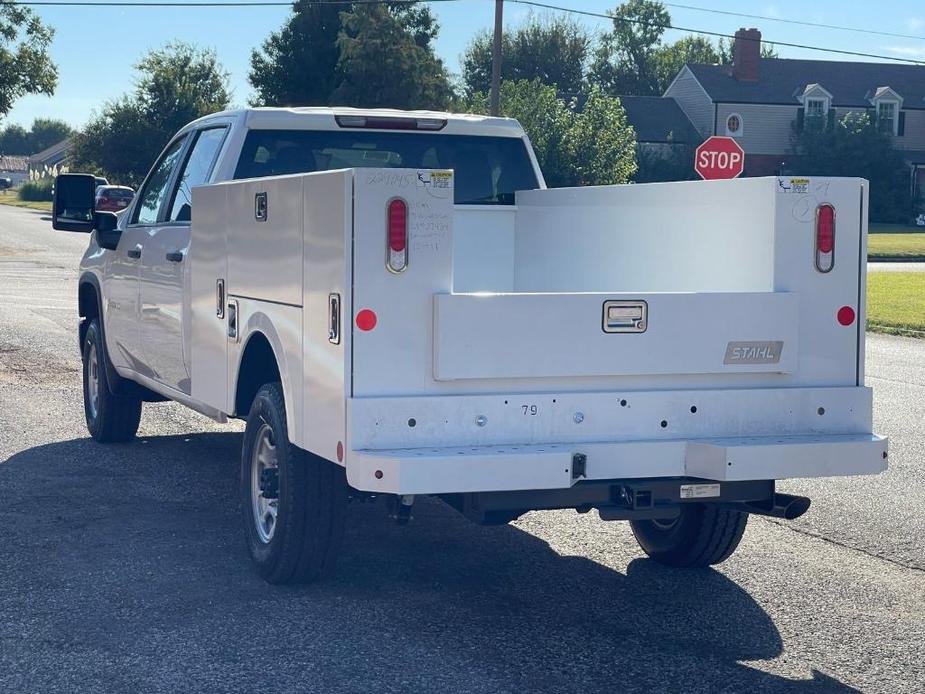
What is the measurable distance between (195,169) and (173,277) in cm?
80

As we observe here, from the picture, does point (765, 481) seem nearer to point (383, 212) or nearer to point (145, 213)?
point (383, 212)

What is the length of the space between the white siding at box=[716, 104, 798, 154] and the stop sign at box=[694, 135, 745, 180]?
163 feet

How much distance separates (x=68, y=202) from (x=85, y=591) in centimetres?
380

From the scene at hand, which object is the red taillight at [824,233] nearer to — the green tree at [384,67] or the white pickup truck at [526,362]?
the white pickup truck at [526,362]

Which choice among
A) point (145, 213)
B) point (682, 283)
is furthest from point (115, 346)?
point (682, 283)

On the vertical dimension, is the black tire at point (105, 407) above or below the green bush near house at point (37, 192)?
below

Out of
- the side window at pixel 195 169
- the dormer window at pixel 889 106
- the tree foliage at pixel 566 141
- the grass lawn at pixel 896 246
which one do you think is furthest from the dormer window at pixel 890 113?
the side window at pixel 195 169

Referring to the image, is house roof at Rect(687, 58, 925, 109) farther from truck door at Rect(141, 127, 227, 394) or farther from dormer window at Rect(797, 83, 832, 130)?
truck door at Rect(141, 127, 227, 394)

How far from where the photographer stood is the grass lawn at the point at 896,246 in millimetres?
43312

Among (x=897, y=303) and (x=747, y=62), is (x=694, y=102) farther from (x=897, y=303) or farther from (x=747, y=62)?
(x=897, y=303)

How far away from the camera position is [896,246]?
47.0 m

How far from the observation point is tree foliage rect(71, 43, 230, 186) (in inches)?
2415

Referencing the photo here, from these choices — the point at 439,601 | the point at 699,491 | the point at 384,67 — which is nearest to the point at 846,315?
the point at 699,491

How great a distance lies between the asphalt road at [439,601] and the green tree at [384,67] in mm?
48060
